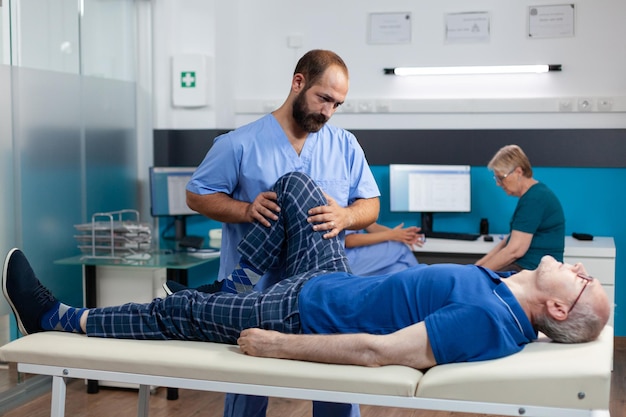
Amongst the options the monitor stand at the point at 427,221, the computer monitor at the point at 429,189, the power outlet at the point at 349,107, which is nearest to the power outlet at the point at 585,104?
the computer monitor at the point at 429,189

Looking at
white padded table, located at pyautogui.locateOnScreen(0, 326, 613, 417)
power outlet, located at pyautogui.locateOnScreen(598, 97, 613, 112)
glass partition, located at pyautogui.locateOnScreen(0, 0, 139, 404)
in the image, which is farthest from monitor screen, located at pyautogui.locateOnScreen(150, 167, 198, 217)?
white padded table, located at pyautogui.locateOnScreen(0, 326, 613, 417)

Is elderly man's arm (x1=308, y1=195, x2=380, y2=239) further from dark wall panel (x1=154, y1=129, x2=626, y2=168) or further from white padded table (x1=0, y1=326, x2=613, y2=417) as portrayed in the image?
dark wall panel (x1=154, y1=129, x2=626, y2=168)

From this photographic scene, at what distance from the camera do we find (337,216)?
2.34m

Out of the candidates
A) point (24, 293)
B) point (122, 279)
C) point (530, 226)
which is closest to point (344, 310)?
point (24, 293)

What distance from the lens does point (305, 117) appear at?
2.40 m

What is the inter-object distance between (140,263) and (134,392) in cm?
58

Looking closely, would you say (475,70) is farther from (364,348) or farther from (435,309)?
(364,348)

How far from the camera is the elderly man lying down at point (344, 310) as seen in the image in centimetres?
187

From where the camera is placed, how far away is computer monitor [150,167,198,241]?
14.3 ft

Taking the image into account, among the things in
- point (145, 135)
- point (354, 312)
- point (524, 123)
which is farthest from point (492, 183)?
point (354, 312)

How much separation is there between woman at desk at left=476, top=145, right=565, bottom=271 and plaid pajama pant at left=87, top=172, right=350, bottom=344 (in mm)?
1509

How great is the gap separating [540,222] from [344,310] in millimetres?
1823

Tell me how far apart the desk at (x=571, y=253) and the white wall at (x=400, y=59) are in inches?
28.8

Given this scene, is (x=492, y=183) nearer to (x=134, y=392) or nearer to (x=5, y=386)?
(x=134, y=392)
